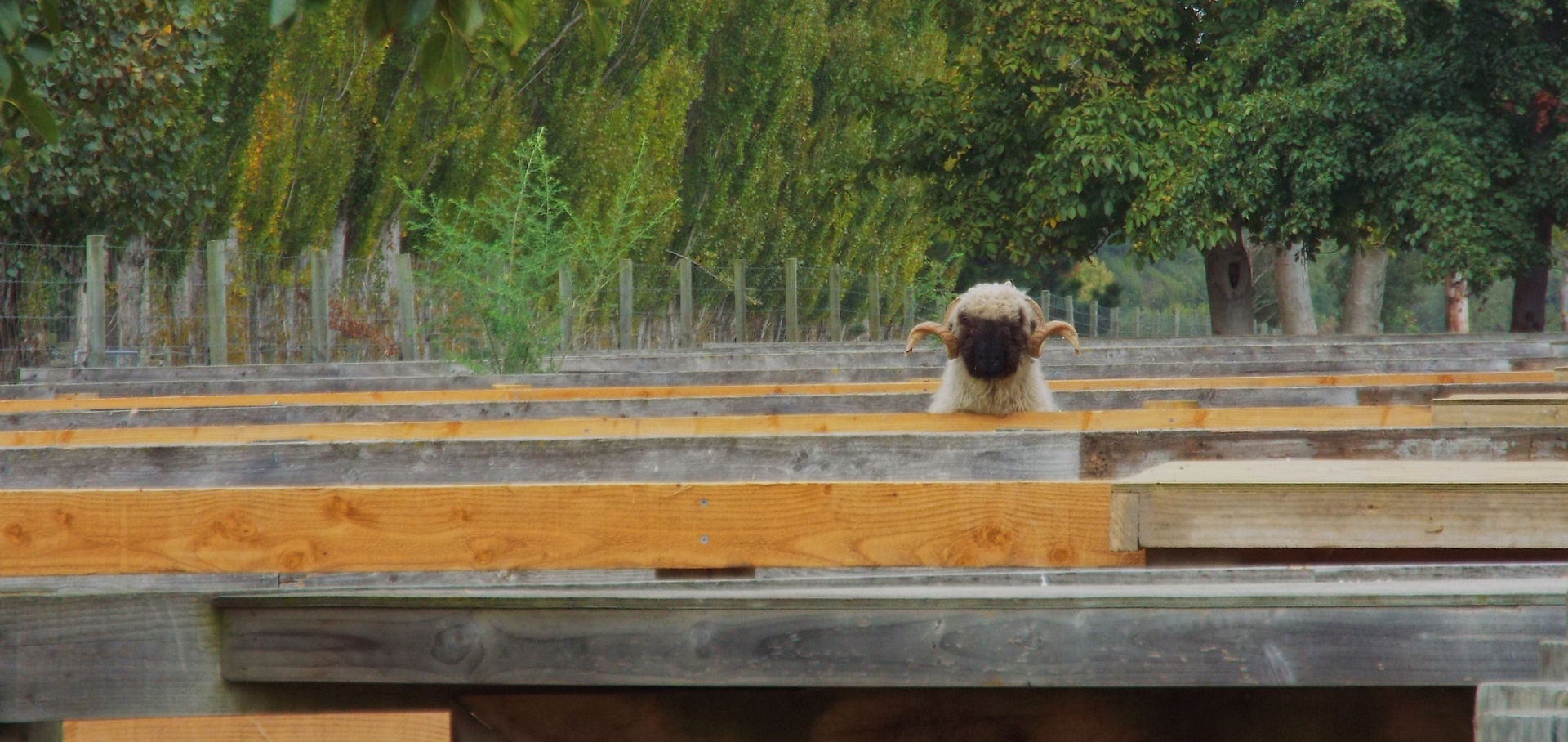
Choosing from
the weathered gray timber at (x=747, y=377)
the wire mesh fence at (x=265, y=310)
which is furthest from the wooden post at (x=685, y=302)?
the weathered gray timber at (x=747, y=377)

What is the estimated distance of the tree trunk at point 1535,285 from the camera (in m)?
17.4

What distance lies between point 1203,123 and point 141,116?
1237 cm

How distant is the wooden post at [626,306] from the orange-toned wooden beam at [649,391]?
11109mm

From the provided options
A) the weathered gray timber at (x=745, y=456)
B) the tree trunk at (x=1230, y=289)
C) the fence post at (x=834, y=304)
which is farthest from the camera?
the fence post at (x=834, y=304)

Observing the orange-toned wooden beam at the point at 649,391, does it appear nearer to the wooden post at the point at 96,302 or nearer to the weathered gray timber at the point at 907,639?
the weathered gray timber at the point at 907,639

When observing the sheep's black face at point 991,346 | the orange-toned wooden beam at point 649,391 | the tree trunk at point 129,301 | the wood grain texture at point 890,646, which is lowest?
the wood grain texture at point 890,646

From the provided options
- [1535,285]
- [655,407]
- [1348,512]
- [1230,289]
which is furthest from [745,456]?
[1230,289]

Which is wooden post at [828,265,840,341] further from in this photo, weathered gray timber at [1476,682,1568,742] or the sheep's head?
weathered gray timber at [1476,682,1568,742]

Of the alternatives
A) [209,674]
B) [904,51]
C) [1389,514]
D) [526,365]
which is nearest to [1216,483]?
[1389,514]

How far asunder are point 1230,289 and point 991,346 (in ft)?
60.6

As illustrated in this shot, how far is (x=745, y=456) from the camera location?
4375mm

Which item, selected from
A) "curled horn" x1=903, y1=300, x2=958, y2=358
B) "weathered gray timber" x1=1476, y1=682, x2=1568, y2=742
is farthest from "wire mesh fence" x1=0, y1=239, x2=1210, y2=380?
"weathered gray timber" x1=1476, y1=682, x2=1568, y2=742

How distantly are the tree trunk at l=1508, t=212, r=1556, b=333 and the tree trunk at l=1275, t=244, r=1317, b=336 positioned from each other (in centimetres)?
858

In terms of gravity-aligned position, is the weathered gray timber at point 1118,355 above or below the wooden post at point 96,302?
below
